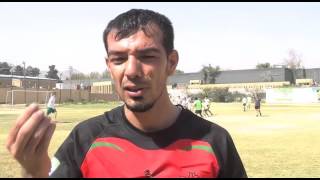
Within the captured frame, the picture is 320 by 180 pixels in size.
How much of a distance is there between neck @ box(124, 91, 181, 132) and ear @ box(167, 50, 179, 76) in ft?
0.45

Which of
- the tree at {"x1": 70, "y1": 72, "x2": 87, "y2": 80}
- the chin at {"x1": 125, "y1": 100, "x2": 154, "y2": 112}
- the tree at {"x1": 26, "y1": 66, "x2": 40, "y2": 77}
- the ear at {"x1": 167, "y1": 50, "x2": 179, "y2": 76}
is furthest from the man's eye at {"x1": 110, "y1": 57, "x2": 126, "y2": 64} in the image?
the tree at {"x1": 70, "y1": 72, "x2": 87, "y2": 80}

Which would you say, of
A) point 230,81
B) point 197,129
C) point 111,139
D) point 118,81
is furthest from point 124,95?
point 230,81

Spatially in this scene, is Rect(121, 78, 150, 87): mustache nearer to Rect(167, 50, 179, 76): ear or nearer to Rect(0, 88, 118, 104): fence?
Rect(167, 50, 179, 76): ear

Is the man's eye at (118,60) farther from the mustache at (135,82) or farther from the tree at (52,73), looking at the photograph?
the tree at (52,73)

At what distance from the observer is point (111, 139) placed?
2791mm

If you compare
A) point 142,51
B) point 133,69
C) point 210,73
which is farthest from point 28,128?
point 210,73

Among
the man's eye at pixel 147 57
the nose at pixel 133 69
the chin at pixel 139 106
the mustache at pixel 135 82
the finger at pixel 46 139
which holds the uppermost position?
the man's eye at pixel 147 57

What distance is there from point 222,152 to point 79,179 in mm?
818

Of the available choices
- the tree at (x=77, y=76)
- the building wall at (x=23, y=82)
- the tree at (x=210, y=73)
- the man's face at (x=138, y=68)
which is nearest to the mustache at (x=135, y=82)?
the man's face at (x=138, y=68)

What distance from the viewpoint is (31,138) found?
5.32 ft

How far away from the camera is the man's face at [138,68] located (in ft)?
8.39

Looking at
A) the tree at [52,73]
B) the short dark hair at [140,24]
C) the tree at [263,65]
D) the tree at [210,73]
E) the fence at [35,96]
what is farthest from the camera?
the tree at [52,73]

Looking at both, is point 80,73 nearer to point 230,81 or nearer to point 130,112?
point 230,81

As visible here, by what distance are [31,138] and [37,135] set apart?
0.09 ft
